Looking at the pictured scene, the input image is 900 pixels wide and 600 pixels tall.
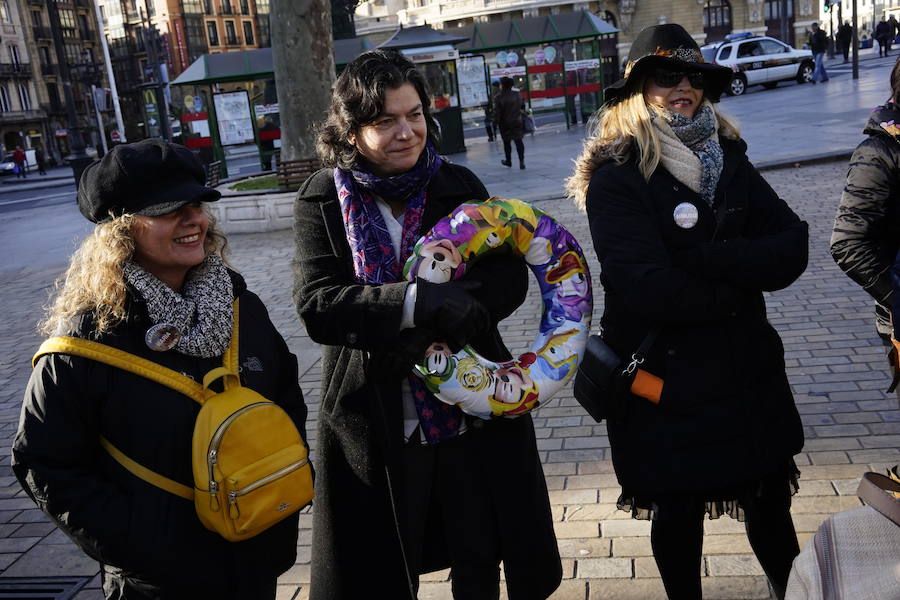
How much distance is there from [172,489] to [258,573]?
1.15 feet

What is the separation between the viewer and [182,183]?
226 centimetres

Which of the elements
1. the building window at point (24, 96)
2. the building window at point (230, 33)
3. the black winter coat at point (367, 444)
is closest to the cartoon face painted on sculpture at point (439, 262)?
the black winter coat at point (367, 444)

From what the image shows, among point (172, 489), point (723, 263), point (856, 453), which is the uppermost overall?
point (723, 263)

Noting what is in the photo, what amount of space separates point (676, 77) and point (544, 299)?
848 mm

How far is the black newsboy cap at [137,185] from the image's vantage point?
2189 mm

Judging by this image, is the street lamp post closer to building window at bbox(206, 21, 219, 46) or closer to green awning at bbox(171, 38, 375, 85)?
green awning at bbox(171, 38, 375, 85)

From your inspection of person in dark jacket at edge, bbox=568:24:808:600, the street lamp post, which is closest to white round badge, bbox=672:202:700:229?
person in dark jacket at edge, bbox=568:24:808:600

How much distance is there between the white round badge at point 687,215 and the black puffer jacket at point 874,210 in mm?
1293

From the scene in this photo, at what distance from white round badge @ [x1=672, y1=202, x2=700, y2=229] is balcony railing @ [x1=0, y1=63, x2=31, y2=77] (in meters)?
78.3

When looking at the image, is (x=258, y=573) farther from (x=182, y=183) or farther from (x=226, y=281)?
(x=182, y=183)

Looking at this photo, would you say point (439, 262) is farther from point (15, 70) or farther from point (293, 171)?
point (15, 70)

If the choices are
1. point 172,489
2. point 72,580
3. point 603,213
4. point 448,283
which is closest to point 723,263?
point 603,213

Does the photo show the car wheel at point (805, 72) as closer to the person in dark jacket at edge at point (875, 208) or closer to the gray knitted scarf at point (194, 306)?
the person in dark jacket at edge at point (875, 208)

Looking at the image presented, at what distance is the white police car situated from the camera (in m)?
29.8
